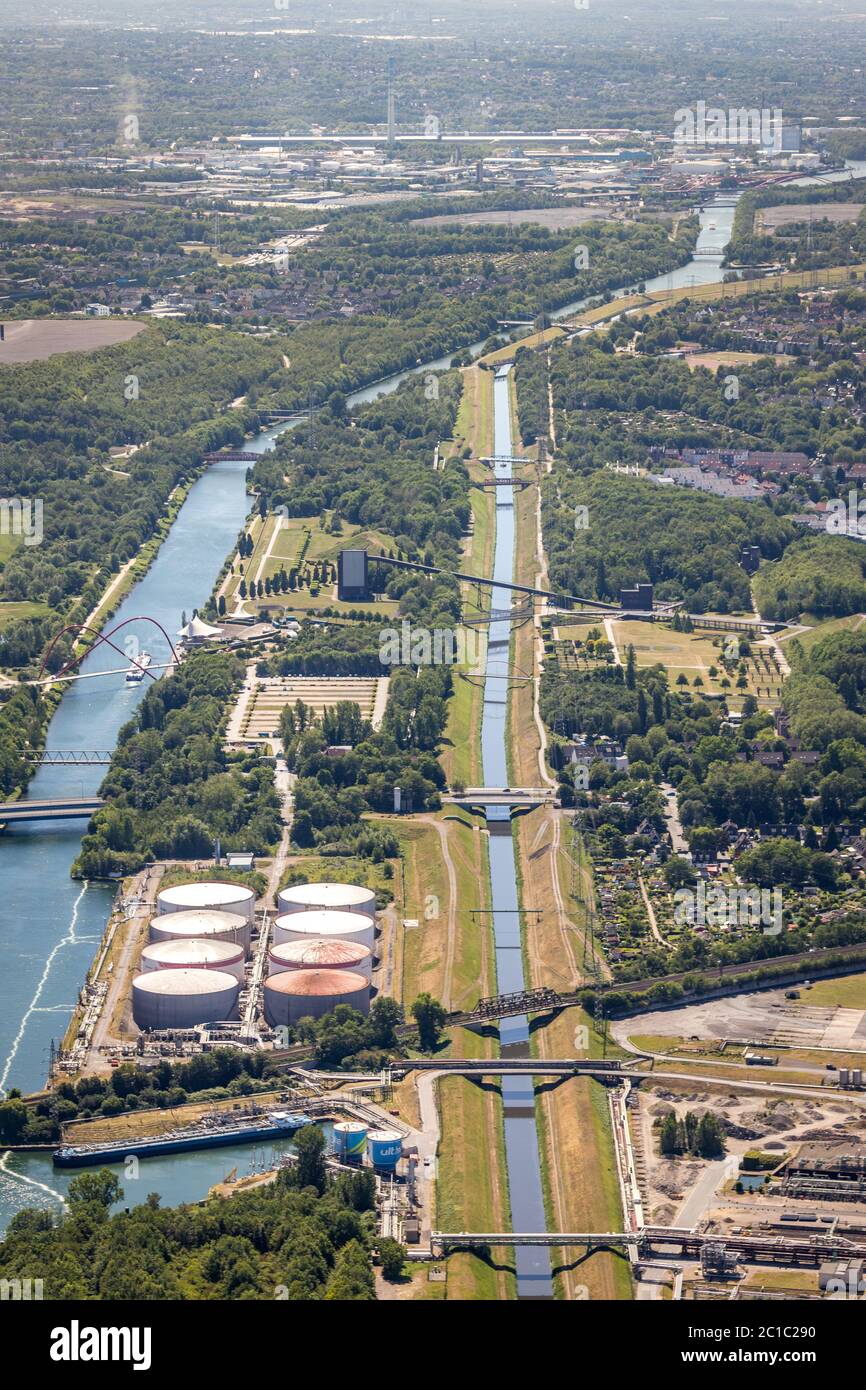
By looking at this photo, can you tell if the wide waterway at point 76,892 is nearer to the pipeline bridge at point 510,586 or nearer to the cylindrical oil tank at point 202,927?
the cylindrical oil tank at point 202,927

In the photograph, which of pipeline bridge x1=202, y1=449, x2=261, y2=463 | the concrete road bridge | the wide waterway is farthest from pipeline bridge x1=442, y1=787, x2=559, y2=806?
pipeline bridge x1=202, y1=449, x2=261, y2=463

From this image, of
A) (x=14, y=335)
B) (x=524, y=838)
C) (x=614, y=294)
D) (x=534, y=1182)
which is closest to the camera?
(x=534, y=1182)

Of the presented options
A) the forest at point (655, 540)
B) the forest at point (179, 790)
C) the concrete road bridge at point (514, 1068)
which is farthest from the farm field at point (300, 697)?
the concrete road bridge at point (514, 1068)

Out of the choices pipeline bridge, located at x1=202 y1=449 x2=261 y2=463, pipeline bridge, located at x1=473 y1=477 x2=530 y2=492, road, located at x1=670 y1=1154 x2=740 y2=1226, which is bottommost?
road, located at x1=670 y1=1154 x2=740 y2=1226

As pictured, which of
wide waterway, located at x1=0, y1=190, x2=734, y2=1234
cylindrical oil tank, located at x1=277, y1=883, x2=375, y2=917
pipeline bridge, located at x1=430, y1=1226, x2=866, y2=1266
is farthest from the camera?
cylindrical oil tank, located at x1=277, y1=883, x2=375, y2=917

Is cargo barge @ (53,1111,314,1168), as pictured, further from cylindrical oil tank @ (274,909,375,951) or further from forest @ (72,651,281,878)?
forest @ (72,651,281,878)
